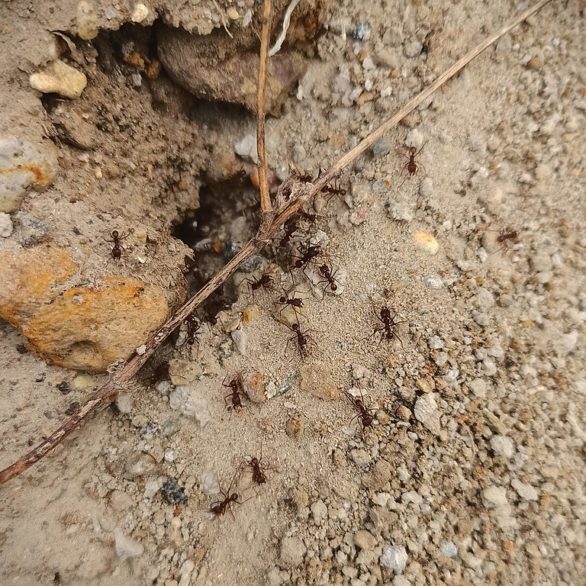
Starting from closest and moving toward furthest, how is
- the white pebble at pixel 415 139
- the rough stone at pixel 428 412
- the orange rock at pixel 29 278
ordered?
1. the orange rock at pixel 29 278
2. the rough stone at pixel 428 412
3. the white pebble at pixel 415 139

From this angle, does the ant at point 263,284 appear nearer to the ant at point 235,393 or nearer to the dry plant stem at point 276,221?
the dry plant stem at point 276,221

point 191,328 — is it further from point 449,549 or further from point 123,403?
point 449,549

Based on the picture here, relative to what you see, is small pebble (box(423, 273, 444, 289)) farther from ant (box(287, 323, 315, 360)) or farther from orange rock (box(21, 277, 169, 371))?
orange rock (box(21, 277, 169, 371))

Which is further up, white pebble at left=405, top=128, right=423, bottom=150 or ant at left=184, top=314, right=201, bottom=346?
white pebble at left=405, top=128, right=423, bottom=150

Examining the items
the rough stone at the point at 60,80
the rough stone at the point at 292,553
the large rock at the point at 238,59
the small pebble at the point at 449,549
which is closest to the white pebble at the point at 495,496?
the small pebble at the point at 449,549

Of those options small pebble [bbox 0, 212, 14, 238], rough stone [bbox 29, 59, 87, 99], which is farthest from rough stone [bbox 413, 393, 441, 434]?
rough stone [bbox 29, 59, 87, 99]

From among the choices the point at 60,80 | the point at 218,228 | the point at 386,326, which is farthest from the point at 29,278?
the point at 386,326
